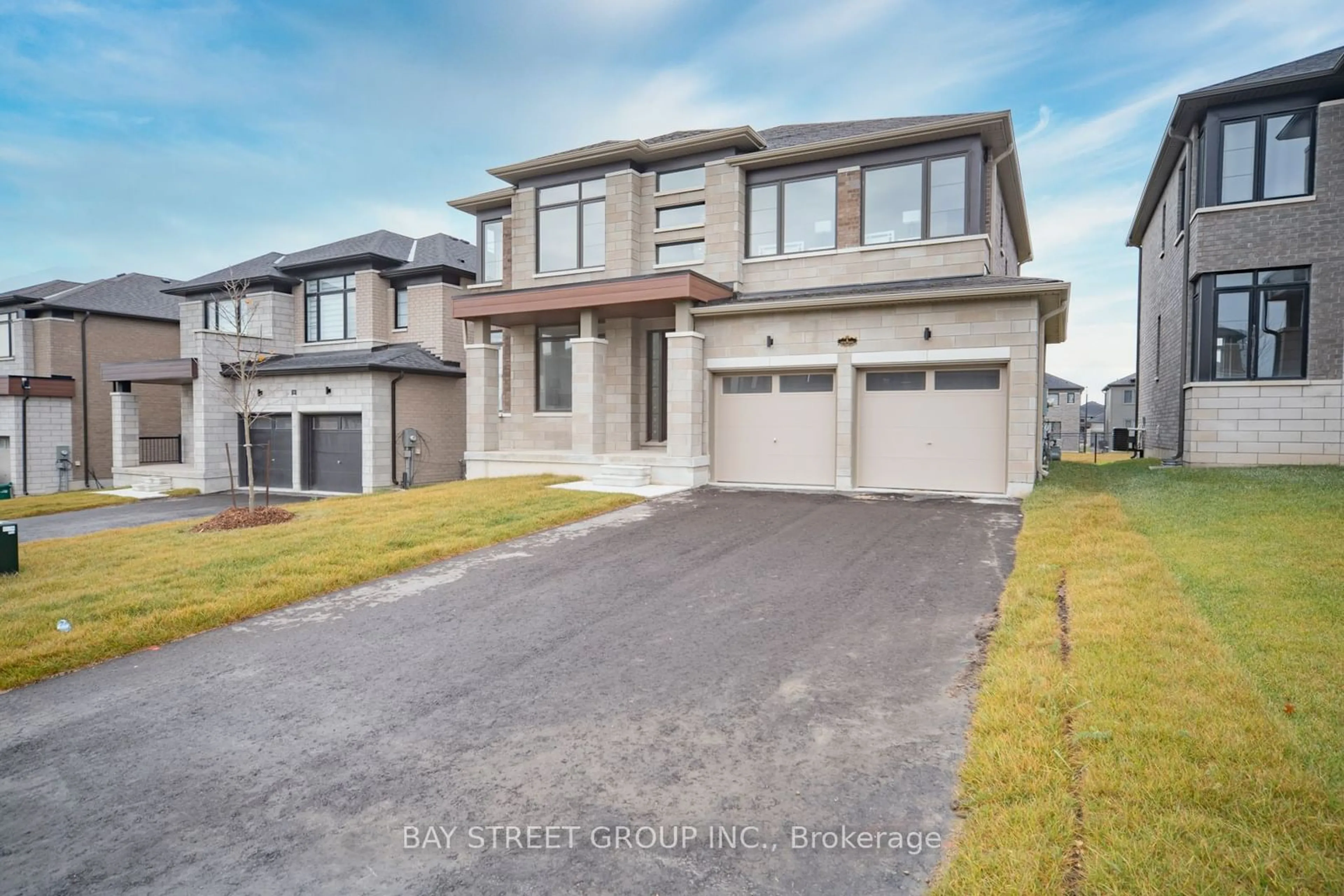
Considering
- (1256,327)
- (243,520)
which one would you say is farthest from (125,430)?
(1256,327)

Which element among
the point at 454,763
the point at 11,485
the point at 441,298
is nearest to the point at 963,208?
the point at 454,763

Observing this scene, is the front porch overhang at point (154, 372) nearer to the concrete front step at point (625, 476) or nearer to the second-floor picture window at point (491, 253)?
the second-floor picture window at point (491, 253)

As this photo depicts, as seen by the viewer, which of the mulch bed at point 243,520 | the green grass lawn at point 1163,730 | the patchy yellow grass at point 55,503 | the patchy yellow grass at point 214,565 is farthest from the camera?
the patchy yellow grass at point 55,503

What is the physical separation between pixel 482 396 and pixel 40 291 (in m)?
24.1

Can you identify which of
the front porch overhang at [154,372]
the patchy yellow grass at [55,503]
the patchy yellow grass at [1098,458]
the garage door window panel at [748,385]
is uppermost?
the front porch overhang at [154,372]

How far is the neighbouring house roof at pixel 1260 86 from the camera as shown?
13406 millimetres

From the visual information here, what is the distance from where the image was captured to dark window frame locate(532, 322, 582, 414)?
735 inches

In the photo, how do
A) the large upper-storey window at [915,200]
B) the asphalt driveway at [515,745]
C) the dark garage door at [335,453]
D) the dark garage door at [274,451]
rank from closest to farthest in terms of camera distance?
1. the asphalt driveway at [515,745]
2. the large upper-storey window at [915,200]
3. the dark garage door at [335,453]
4. the dark garage door at [274,451]

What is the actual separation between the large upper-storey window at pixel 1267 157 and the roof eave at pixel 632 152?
10.0m

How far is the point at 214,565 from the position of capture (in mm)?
8062

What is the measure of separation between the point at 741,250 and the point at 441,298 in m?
12.1

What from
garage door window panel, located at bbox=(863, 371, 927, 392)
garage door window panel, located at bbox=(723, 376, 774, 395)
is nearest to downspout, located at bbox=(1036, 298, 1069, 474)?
garage door window panel, located at bbox=(863, 371, 927, 392)

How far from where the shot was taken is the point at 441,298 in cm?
2364

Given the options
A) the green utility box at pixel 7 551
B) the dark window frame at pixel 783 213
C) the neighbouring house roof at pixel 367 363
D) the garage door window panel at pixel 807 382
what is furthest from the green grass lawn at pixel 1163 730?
the neighbouring house roof at pixel 367 363
